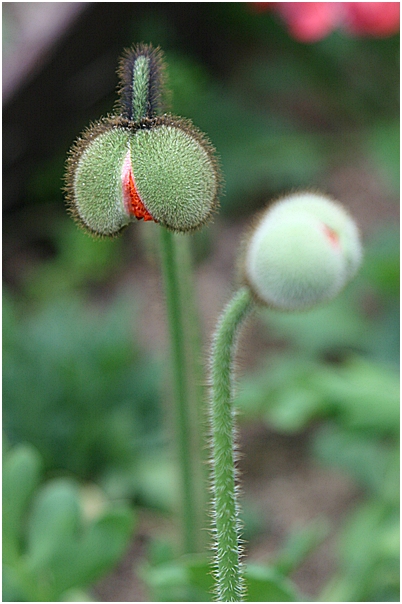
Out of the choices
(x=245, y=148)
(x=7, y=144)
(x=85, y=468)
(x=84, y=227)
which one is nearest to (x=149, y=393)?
(x=85, y=468)

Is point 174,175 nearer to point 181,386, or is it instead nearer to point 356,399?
point 181,386

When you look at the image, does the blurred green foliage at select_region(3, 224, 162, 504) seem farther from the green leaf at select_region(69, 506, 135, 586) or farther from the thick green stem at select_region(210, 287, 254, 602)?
the thick green stem at select_region(210, 287, 254, 602)

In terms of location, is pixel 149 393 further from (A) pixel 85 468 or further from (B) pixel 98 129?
(B) pixel 98 129

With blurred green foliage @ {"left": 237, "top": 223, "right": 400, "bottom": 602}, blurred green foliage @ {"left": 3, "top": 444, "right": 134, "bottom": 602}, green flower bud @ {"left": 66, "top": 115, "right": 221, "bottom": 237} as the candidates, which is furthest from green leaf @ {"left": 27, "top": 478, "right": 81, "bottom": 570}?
green flower bud @ {"left": 66, "top": 115, "right": 221, "bottom": 237}

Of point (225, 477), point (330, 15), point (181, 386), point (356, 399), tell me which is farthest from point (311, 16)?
point (225, 477)

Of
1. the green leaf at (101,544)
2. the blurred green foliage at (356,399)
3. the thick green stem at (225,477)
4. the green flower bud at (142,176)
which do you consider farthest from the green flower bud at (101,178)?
the blurred green foliage at (356,399)

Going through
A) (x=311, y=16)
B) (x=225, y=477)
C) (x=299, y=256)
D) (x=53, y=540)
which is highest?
(x=311, y=16)
